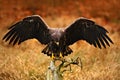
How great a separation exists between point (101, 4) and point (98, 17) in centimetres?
172

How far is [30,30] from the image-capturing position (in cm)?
748

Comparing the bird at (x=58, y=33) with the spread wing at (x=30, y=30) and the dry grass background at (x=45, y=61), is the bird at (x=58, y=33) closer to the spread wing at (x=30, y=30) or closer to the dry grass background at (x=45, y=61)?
the spread wing at (x=30, y=30)

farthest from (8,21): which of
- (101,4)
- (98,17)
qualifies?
(101,4)

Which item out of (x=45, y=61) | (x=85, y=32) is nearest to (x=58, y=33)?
(x=85, y=32)

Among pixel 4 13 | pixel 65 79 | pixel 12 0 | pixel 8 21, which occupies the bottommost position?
pixel 65 79

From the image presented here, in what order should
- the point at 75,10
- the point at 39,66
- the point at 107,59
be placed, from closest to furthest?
the point at 39,66, the point at 107,59, the point at 75,10

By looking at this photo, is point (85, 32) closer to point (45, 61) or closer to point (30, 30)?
point (30, 30)

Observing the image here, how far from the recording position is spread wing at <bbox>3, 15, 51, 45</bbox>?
729 centimetres

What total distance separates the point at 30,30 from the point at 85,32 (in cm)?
72

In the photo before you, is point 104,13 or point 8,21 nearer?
point 8,21

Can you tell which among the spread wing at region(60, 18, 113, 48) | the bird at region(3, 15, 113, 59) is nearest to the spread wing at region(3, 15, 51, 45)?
the bird at region(3, 15, 113, 59)

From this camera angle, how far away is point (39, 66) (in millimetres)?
8633

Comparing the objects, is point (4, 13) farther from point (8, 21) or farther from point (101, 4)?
point (101, 4)

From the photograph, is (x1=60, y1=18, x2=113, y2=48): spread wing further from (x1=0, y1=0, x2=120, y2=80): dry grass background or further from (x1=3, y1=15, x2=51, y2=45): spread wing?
(x1=0, y1=0, x2=120, y2=80): dry grass background
